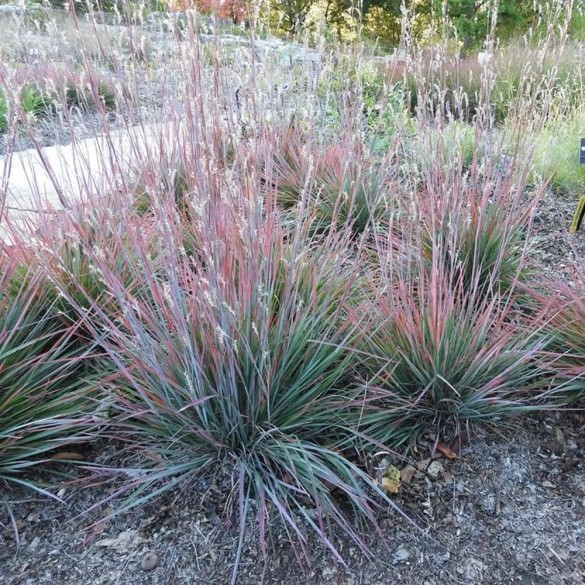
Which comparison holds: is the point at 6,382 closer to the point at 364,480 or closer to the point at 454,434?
the point at 364,480

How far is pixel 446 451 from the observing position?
172 centimetres

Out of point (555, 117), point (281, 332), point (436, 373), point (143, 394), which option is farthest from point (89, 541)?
point (555, 117)

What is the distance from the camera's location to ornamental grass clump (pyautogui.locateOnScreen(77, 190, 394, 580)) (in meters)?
1.49

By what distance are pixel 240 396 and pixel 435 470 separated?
2.35ft

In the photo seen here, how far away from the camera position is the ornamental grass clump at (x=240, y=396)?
4.89 feet

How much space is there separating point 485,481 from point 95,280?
166 centimetres

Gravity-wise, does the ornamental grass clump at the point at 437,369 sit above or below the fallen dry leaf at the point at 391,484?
above

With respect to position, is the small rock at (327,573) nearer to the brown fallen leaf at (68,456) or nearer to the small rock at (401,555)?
the small rock at (401,555)

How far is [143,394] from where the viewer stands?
5.10 feet

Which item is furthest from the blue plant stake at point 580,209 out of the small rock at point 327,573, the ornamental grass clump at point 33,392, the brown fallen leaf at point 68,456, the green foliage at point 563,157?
the brown fallen leaf at point 68,456

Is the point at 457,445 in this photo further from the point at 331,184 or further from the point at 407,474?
the point at 331,184

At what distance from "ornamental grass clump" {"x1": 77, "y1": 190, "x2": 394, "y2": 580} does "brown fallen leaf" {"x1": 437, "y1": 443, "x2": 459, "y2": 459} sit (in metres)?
0.30

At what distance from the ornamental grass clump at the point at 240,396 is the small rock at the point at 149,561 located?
16 cm

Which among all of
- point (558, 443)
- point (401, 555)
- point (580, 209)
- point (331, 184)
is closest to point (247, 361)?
point (401, 555)
